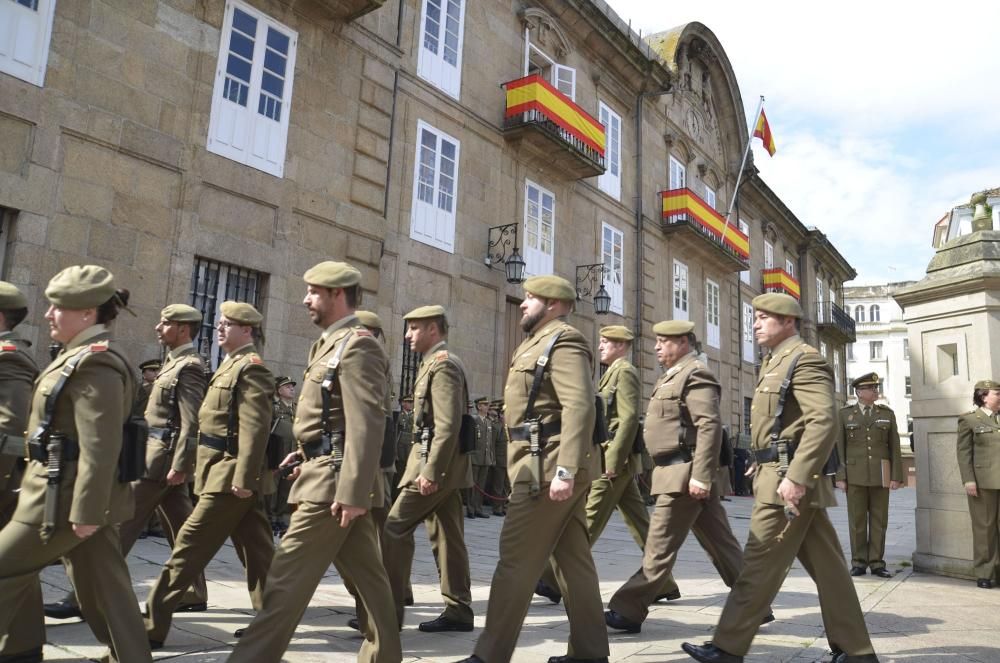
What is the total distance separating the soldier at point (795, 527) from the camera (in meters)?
3.91

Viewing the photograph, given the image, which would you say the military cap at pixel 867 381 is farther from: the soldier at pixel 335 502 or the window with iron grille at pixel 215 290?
the window with iron grille at pixel 215 290

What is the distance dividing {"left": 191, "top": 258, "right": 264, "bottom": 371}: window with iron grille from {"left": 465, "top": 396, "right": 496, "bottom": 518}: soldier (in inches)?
158

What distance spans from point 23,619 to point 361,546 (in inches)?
64.7

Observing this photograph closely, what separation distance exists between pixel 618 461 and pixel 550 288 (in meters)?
2.06

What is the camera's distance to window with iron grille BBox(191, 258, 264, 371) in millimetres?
9469

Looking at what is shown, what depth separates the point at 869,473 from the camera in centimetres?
756

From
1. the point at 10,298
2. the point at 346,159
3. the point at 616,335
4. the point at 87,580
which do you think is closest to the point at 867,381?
the point at 616,335

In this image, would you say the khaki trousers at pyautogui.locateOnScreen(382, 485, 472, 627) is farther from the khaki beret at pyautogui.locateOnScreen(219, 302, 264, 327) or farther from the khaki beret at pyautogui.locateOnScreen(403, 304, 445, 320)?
the khaki beret at pyautogui.locateOnScreen(219, 302, 264, 327)

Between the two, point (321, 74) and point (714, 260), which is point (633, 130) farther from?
point (321, 74)

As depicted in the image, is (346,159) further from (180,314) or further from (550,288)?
(550,288)

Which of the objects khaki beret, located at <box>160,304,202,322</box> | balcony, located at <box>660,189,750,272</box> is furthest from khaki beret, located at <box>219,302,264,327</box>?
balcony, located at <box>660,189,750,272</box>

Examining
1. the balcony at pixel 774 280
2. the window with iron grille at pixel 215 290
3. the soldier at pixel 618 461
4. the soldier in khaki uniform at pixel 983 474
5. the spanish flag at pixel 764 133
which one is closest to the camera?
the soldier at pixel 618 461

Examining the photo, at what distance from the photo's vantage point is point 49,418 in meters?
3.12

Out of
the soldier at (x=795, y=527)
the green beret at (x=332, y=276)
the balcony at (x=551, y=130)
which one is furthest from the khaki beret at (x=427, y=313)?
the balcony at (x=551, y=130)
